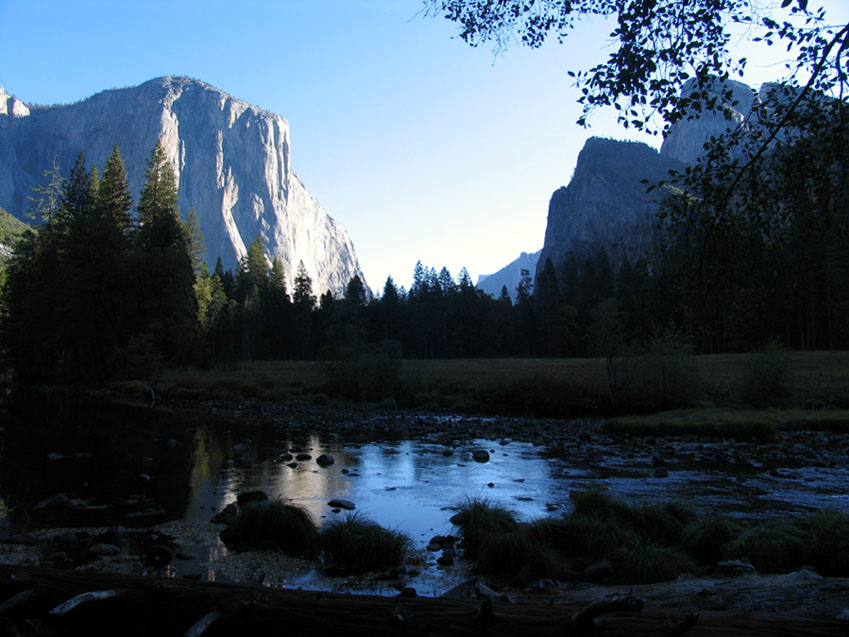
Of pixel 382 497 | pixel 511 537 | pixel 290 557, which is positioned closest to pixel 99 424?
pixel 382 497

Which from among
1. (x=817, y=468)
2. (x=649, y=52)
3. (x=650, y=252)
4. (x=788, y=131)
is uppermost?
(x=649, y=52)

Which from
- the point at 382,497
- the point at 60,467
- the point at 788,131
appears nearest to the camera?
the point at 788,131

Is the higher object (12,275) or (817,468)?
(12,275)

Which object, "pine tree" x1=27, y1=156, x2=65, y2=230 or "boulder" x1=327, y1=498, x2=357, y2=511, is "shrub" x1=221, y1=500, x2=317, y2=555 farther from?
"pine tree" x1=27, y1=156, x2=65, y2=230

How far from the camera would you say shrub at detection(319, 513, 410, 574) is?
7180 mm

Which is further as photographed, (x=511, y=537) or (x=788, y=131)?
(x=511, y=537)

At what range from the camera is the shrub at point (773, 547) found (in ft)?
22.6

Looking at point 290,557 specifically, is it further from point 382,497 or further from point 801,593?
point 801,593

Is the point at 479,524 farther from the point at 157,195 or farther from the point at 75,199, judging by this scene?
the point at 157,195

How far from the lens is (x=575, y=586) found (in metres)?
6.32

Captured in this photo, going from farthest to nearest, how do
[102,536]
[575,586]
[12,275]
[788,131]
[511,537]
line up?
[12,275], [102,536], [511,537], [575,586], [788,131]

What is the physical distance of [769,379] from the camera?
103 ft

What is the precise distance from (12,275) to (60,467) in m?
56.0

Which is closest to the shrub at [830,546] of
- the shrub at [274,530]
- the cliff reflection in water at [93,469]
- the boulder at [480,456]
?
the shrub at [274,530]
